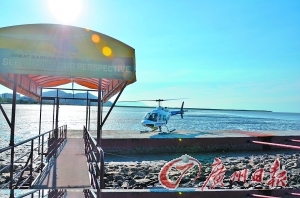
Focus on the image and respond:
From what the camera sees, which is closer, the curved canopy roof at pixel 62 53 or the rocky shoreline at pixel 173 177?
the curved canopy roof at pixel 62 53

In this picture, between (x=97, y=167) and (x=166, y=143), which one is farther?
(x=166, y=143)

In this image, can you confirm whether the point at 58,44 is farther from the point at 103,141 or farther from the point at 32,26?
the point at 103,141

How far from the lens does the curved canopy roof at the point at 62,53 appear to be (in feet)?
15.3

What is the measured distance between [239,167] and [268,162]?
9.71 feet

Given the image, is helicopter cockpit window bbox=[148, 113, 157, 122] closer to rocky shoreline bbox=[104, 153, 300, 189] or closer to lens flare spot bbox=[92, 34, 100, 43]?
rocky shoreline bbox=[104, 153, 300, 189]

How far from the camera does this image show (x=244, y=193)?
853 centimetres

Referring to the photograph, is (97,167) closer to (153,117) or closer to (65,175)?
(65,175)

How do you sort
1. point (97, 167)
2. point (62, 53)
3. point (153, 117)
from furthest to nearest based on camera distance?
point (153, 117)
point (62, 53)
point (97, 167)

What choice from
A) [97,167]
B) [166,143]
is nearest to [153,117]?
[166,143]

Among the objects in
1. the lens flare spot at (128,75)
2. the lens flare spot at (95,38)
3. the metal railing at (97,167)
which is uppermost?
the lens flare spot at (95,38)

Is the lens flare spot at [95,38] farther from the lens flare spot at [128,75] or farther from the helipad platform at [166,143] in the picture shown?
the helipad platform at [166,143]

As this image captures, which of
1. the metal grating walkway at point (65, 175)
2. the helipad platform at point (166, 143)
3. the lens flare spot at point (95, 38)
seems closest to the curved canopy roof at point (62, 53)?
the lens flare spot at point (95, 38)

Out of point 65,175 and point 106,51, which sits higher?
point 106,51

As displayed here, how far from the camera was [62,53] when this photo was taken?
16.1 ft
